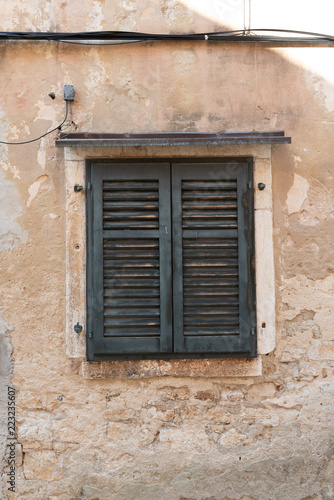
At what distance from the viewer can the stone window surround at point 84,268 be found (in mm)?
3266

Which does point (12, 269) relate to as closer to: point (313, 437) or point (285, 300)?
point (285, 300)

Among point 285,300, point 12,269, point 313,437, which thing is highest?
point 12,269

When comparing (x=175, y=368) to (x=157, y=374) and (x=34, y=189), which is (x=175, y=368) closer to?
(x=157, y=374)

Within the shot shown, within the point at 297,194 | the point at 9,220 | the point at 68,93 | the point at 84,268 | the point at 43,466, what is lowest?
the point at 43,466

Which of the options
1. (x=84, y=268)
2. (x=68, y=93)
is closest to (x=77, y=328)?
(x=84, y=268)

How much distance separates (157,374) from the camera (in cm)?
326

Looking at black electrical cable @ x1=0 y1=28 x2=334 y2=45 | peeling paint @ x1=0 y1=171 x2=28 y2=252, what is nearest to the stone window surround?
peeling paint @ x1=0 y1=171 x2=28 y2=252

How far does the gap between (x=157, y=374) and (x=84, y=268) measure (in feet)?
2.91

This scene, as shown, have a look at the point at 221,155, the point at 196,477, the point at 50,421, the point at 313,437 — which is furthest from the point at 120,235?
the point at 313,437

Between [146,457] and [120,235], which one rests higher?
[120,235]

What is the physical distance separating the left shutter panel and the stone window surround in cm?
9

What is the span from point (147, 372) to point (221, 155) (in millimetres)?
1585

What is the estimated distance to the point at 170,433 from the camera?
128 inches

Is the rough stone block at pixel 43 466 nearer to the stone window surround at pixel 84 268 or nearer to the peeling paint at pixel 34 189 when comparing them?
the stone window surround at pixel 84 268
